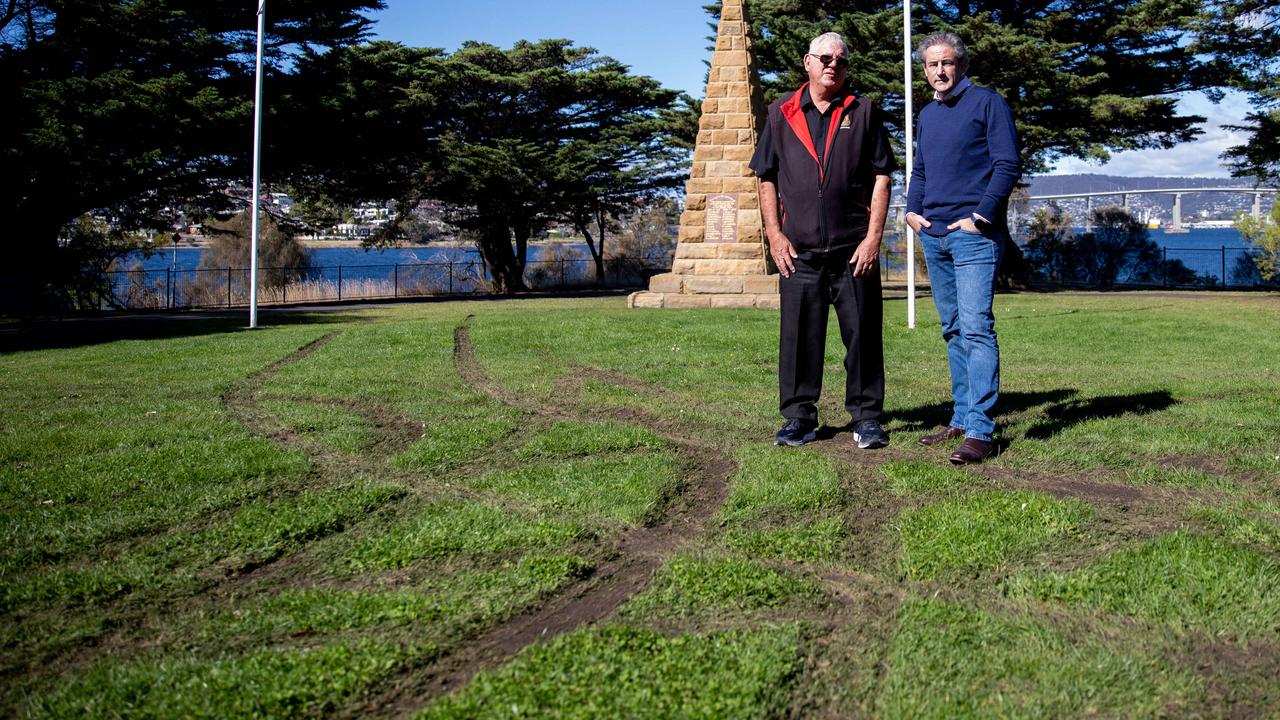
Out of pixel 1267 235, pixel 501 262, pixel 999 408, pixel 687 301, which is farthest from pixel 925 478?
pixel 501 262

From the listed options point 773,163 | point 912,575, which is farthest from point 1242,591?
point 773,163

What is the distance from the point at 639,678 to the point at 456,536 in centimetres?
141

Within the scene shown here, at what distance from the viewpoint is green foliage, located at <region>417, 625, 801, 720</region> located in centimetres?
247

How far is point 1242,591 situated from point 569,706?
7.02 feet

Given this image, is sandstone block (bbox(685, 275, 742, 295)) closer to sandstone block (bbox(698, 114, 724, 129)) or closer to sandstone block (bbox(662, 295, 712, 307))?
sandstone block (bbox(662, 295, 712, 307))

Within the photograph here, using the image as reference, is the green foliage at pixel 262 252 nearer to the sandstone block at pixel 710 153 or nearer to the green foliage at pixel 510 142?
the green foliage at pixel 510 142

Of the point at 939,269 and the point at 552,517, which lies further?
the point at 939,269

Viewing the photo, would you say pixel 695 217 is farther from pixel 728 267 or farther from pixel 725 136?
pixel 725 136

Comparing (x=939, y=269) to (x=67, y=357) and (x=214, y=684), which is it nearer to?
(x=214, y=684)

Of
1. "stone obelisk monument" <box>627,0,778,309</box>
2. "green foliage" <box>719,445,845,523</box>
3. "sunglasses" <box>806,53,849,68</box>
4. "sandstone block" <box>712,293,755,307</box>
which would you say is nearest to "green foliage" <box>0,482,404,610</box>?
"green foliage" <box>719,445,845,523</box>

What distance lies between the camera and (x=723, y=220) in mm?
19734

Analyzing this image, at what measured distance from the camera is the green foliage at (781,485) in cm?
425

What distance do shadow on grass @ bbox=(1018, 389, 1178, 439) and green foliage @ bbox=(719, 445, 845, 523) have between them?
1.47m

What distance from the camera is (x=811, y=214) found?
18.0ft
